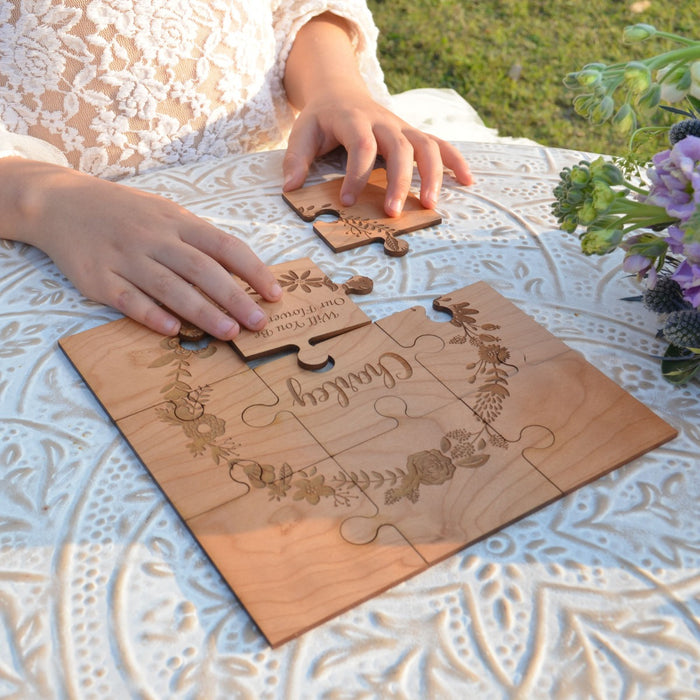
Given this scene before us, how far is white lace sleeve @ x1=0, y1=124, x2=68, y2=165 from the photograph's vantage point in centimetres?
129

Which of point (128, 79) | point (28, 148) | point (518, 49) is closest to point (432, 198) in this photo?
point (128, 79)

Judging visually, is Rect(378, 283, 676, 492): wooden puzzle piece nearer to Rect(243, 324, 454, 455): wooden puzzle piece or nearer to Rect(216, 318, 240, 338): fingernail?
Rect(243, 324, 454, 455): wooden puzzle piece

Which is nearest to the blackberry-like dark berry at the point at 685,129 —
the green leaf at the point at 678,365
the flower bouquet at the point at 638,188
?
the flower bouquet at the point at 638,188

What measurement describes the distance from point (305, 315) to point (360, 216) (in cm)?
29

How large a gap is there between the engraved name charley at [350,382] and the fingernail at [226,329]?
0.11 metres

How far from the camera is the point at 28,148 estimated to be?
4.34ft

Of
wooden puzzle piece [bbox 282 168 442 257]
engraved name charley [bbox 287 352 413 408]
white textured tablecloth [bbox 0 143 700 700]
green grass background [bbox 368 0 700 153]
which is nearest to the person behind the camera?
white textured tablecloth [bbox 0 143 700 700]

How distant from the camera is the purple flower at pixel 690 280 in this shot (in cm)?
77

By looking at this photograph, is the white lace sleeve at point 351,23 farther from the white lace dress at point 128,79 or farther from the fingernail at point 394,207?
the fingernail at point 394,207

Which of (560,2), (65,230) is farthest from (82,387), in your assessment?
(560,2)

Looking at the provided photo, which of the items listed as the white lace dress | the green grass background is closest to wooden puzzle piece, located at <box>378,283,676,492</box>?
the white lace dress

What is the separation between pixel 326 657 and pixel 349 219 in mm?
745

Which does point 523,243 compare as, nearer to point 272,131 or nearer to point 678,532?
point 678,532

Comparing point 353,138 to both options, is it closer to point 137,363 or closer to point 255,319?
point 255,319
